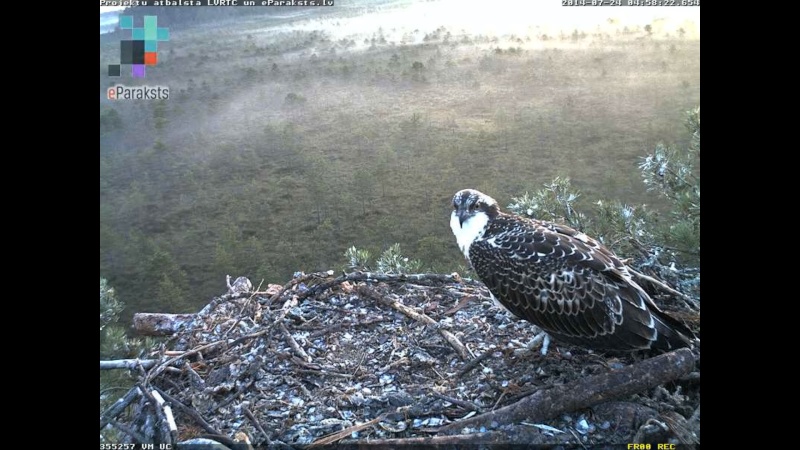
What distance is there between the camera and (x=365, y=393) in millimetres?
4062

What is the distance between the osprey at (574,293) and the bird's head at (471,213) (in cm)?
17

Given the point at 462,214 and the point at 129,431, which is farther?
the point at 462,214

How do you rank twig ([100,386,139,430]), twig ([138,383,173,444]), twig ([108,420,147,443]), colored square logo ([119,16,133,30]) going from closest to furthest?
twig ([138,383,173,444]) → twig ([108,420,147,443]) → twig ([100,386,139,430]) → colored square logo ([119,16,133,30])

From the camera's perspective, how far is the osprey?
390 centimetres

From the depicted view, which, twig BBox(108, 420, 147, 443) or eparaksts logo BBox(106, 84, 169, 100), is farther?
eparaksts logo BBox(106, 84, 169, 100)

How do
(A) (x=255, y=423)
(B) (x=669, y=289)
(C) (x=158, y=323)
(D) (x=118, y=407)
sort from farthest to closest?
(C) (x=158, y=323), (B) (x=669, y=289), (D) (x=118, y=407), (A) (x=255, y=423)

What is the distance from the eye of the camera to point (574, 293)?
155 inches

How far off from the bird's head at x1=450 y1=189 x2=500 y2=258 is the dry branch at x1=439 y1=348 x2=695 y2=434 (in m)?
A: 1.14

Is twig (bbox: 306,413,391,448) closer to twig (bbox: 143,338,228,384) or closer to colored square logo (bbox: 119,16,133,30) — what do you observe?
twig (bbox: 143,338,228,384)

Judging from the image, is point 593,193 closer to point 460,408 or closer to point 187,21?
point 460,408

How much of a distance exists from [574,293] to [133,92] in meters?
3.60

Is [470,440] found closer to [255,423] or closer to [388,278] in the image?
[255,423]

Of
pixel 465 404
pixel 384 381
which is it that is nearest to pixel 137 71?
pixel 384 381

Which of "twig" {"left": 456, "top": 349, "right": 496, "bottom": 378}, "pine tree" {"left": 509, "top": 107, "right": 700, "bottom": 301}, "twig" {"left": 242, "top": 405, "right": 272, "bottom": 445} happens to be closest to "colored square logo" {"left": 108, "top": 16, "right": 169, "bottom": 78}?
"twig" {"left": 242, "top": 405, "right": 272, "bottom": 445}
